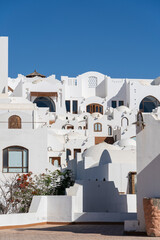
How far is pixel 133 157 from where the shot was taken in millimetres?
27469

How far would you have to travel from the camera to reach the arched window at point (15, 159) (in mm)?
26062

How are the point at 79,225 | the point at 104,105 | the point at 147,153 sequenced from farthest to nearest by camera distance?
the point at 104,105 < the point at 79,225 < the point at 147,153

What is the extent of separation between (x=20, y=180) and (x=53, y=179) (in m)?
1.80

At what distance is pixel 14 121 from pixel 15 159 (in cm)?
652

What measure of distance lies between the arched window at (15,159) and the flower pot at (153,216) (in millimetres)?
12153

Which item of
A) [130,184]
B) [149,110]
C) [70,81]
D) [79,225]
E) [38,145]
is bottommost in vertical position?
[79,225]

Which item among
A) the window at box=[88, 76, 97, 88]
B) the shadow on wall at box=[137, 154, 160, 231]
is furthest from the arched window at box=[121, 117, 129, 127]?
the shadow on wall at box=[137, 154, 160, 231]

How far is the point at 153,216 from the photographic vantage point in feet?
48.9

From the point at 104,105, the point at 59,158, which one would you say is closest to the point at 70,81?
the point at 104,105

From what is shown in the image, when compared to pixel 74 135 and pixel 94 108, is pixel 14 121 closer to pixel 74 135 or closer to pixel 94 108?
pixel 74 135

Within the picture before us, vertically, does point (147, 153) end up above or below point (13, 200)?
above

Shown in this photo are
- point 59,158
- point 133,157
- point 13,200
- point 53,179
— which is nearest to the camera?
point 13,200

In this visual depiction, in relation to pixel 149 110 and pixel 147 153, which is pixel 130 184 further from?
pixel 149 110

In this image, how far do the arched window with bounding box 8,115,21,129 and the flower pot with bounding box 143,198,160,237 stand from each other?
18263mm
